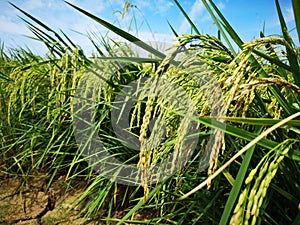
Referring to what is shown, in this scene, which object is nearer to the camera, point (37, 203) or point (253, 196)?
point (253, 196)

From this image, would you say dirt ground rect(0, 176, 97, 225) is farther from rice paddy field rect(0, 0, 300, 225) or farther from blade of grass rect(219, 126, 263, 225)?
blade of grass rect(219, 126, 263, 225)

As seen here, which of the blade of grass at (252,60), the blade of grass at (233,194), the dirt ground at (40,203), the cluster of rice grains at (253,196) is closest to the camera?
the cluster of rice grains at (253,196)

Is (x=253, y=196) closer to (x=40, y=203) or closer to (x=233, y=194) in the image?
(x=233, y=194)

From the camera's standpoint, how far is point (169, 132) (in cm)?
123

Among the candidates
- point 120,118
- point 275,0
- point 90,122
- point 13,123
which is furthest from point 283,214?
point 13,123

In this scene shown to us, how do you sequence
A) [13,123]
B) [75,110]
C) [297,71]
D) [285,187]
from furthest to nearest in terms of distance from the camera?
[13,123] < [75,110] < [285,187] < [297,71]

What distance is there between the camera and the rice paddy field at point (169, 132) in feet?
2.35

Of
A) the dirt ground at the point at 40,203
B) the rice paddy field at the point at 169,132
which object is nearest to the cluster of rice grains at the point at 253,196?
the rice paddy field at the point at 169,132

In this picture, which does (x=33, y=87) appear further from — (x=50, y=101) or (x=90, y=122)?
(x=90, y=122)

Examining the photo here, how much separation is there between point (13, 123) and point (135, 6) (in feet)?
3.85

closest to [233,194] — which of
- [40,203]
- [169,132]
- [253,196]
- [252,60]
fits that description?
[253,196]

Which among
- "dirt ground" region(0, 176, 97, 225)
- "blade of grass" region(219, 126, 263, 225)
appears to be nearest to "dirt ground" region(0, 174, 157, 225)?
"dirt ground" region(0, 176, 97, 225)

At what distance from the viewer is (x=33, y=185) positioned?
2.29 metres

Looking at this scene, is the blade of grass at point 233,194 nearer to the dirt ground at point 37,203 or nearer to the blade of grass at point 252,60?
the blade of grass at point 252,60
